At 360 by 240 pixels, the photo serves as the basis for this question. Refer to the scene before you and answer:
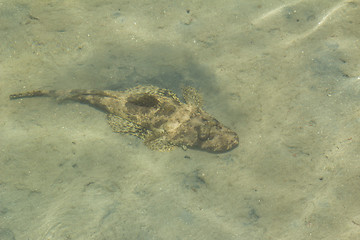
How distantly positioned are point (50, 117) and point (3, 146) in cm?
94

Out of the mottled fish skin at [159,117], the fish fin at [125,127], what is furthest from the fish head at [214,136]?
the fish fin at [125,127]

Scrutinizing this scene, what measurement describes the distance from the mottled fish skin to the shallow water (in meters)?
0.17

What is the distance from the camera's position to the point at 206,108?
5.63m

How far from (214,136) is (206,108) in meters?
0.69

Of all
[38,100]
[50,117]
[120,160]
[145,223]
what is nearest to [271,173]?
[145,223]

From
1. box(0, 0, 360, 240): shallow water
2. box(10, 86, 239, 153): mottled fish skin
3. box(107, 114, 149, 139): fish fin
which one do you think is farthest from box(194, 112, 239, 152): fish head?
box(107, 114, 149, 139): fish fin

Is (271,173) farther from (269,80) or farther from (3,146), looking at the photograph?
(3,146)

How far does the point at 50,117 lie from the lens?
543 cm

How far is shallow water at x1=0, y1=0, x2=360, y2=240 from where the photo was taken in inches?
182

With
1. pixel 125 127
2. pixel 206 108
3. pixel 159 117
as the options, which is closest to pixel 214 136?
pixel 206 108

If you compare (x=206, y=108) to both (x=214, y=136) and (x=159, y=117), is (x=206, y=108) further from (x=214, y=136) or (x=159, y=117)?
(x=159, y=117)

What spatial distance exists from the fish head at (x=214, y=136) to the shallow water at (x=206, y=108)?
5.6 inches

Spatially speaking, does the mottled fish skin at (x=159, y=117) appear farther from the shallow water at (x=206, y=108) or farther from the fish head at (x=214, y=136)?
the shallow water at (x=206, y=108)

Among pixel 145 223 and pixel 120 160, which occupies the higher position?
pixel 120 160
